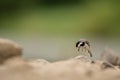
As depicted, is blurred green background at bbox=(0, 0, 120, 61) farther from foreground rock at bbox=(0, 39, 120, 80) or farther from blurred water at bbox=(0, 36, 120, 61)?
foreground rock at bbox=(0, 39, 120, 80)

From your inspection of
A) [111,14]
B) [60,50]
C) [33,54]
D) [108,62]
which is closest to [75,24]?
[111,14]

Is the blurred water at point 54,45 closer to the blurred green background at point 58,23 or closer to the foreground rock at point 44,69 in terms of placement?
the blurred green background at point 58,23

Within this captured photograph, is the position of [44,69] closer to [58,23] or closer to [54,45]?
[54,45]

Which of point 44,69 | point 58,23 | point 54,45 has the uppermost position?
point 58,23

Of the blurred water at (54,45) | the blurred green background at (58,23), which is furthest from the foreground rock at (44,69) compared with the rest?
the blurred green background at (58,23)

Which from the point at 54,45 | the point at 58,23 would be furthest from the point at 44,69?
the point at 58,23
